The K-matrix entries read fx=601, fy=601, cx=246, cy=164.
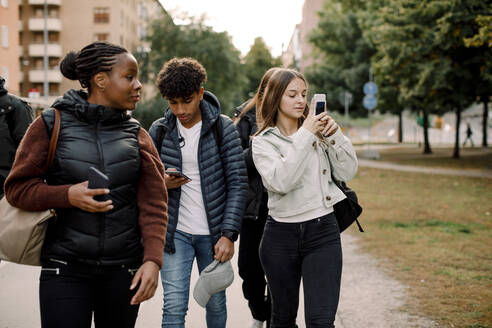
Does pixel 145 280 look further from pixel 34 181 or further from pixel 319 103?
pixel 319 103

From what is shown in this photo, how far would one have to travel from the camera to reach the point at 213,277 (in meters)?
3.54

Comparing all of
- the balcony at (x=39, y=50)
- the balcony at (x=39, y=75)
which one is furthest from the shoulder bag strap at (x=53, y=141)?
the balcony at (x=39, y=50)

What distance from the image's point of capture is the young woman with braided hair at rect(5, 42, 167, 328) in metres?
2.57

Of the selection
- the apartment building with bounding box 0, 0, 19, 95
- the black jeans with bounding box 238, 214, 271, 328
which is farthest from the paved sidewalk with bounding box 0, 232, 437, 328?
the apartment building with bounding box 0, 0, 19, 95

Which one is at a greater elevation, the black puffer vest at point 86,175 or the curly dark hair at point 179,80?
the curly dark hair at point 179,80

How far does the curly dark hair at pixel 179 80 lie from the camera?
3561 mm

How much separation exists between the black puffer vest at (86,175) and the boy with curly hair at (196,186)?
90cm

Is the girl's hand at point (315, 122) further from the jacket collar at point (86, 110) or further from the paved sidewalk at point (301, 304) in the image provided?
the paved sidewalk at point (301, 304)

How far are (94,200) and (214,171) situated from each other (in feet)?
4.34

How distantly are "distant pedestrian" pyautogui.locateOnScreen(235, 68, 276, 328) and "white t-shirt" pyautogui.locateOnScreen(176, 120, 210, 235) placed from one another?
61cm

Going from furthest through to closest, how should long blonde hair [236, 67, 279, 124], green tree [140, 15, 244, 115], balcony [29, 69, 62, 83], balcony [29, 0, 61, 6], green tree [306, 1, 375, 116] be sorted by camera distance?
balcony [29, 69, 62, 83] → balcony [29, 0, 61, 6] → green tree [140, 15, 244, 115] → green tree [306, 1, 375, 116] → long blonde hair [236, 67, 279, 124]

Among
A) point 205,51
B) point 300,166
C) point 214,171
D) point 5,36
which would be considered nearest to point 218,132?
point 214,171

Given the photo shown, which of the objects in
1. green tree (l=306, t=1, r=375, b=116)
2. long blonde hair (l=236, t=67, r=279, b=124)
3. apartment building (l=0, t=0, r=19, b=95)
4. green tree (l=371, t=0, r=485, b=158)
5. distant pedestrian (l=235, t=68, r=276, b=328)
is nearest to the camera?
long blonde hair (l=236, t=67, r=279, b=124)

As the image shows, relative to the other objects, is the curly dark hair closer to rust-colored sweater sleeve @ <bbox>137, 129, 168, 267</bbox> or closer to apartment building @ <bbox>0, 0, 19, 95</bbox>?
rust-colored sweater sleeve @ <bbox>137, 129, 168, 267</bbox>
